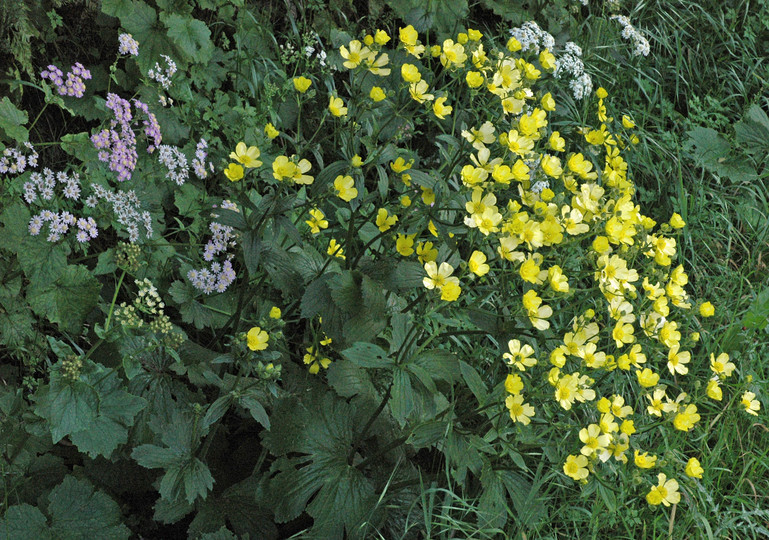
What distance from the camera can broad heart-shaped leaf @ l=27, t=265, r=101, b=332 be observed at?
2115 millimetres

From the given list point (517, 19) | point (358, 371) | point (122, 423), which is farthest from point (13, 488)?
point (517, 19)

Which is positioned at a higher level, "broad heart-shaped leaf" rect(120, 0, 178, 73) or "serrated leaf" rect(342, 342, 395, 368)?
"broad heart-shaped leaf" rect(120, 0, 178, 73)

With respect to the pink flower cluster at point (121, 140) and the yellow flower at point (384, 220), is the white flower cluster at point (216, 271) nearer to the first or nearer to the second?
the pink flower cluster at point (121, 140)

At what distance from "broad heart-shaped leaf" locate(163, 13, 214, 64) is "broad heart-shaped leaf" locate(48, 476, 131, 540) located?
1.48 metres

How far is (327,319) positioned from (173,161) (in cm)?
87

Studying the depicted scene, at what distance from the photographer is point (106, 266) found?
218cm

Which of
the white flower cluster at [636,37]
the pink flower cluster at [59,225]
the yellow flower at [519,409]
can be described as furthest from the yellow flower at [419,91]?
the white flower cluster at [636,37]

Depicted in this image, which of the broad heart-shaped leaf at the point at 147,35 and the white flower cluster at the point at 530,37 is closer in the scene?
the broad heart-shaped leaf at the point at 147,35

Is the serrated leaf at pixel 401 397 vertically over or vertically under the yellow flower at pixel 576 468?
over

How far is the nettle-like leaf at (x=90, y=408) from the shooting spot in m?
1.71

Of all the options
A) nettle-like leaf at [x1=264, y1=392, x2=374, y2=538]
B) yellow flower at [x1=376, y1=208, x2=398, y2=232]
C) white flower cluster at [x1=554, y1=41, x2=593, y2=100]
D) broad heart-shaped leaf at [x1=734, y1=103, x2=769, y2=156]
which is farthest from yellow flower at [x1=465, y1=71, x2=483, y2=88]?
broad heart-shaped leaf at [x1=734, y1=103, x2=769, y2=156]

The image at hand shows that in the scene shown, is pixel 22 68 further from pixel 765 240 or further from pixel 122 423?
pixel 765 240

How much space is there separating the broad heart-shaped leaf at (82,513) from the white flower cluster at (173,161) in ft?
3.16

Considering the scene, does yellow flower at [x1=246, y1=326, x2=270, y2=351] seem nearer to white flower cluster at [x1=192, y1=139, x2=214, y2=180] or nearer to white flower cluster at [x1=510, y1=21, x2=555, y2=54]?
white flower cluster at [x1=192, y1=139, x2=214, y2=180]
